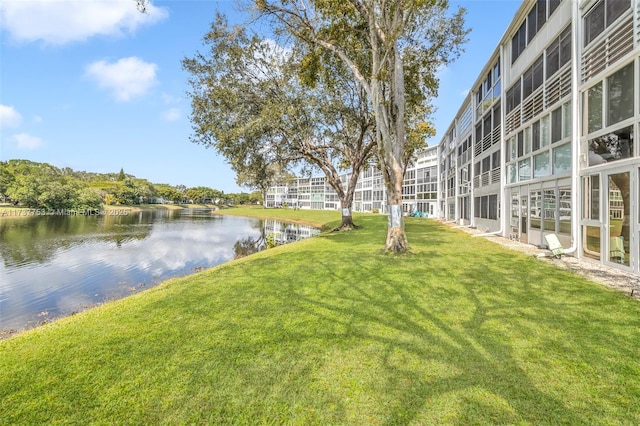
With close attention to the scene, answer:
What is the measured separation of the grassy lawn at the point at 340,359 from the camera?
2656 mm

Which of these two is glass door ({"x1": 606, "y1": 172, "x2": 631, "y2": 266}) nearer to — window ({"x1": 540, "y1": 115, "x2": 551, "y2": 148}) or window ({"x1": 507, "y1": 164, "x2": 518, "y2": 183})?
window ({"x1": 540, "y1": 115, "x2": 551, "y2": 148})

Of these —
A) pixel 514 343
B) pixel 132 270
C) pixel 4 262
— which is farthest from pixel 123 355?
pixel 4 262

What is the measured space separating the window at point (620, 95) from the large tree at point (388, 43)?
531cm

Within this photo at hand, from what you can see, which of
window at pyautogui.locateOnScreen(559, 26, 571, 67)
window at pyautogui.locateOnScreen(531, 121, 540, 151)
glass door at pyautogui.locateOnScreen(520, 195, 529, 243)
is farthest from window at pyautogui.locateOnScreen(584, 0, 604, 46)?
glass door at pyautogui.locateOnScreen(520, 195, 529, 243)

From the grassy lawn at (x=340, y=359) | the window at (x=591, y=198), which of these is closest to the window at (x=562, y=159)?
the window at (x=591, y=198)

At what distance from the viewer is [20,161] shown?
91.7m

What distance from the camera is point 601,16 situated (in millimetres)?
8281

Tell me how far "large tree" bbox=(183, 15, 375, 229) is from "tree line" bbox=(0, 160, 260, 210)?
58.8m

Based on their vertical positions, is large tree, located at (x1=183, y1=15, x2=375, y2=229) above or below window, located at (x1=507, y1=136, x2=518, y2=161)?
above

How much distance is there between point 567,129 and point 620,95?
240 centimetres

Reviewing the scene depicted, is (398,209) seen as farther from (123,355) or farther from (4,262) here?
(4,262)

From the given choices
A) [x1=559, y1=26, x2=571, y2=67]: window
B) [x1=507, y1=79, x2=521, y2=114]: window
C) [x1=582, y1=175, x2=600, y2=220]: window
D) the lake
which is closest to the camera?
the lake

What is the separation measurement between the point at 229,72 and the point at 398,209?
40.9 feet

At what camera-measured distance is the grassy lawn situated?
266cm
